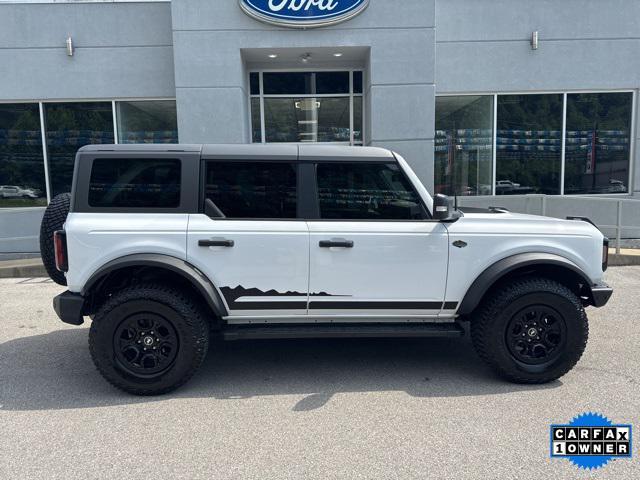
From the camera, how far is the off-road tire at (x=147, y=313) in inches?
141

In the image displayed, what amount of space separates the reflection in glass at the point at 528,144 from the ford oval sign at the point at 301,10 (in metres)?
3.88

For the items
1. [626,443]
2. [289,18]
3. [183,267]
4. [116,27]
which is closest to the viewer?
[626,443]

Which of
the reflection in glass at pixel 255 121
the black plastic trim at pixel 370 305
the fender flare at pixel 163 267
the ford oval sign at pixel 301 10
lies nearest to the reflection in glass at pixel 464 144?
the ford oval sign at pixel 301 10

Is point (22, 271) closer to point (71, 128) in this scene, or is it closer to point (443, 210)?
point (71, 128)

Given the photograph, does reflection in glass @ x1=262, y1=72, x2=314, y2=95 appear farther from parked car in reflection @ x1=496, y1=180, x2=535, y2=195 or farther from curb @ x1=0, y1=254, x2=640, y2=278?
curb @ x1=0, y1=254, x2=640, y2=278

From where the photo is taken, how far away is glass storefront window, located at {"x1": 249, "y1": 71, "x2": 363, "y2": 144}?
1009 centimetres

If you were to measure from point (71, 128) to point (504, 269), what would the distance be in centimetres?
952

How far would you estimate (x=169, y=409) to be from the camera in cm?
346

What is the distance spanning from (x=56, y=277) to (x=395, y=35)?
24.0 ft

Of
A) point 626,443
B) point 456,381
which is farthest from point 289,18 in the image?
point 626,443

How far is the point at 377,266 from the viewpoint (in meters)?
3.71

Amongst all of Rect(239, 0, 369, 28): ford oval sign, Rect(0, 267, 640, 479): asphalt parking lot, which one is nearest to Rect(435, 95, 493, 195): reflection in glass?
Rect(239, 0, 369, 28): ford oval sign

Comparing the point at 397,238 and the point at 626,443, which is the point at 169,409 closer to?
the point at 397,238

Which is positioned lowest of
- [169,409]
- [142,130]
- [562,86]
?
[169,409]
